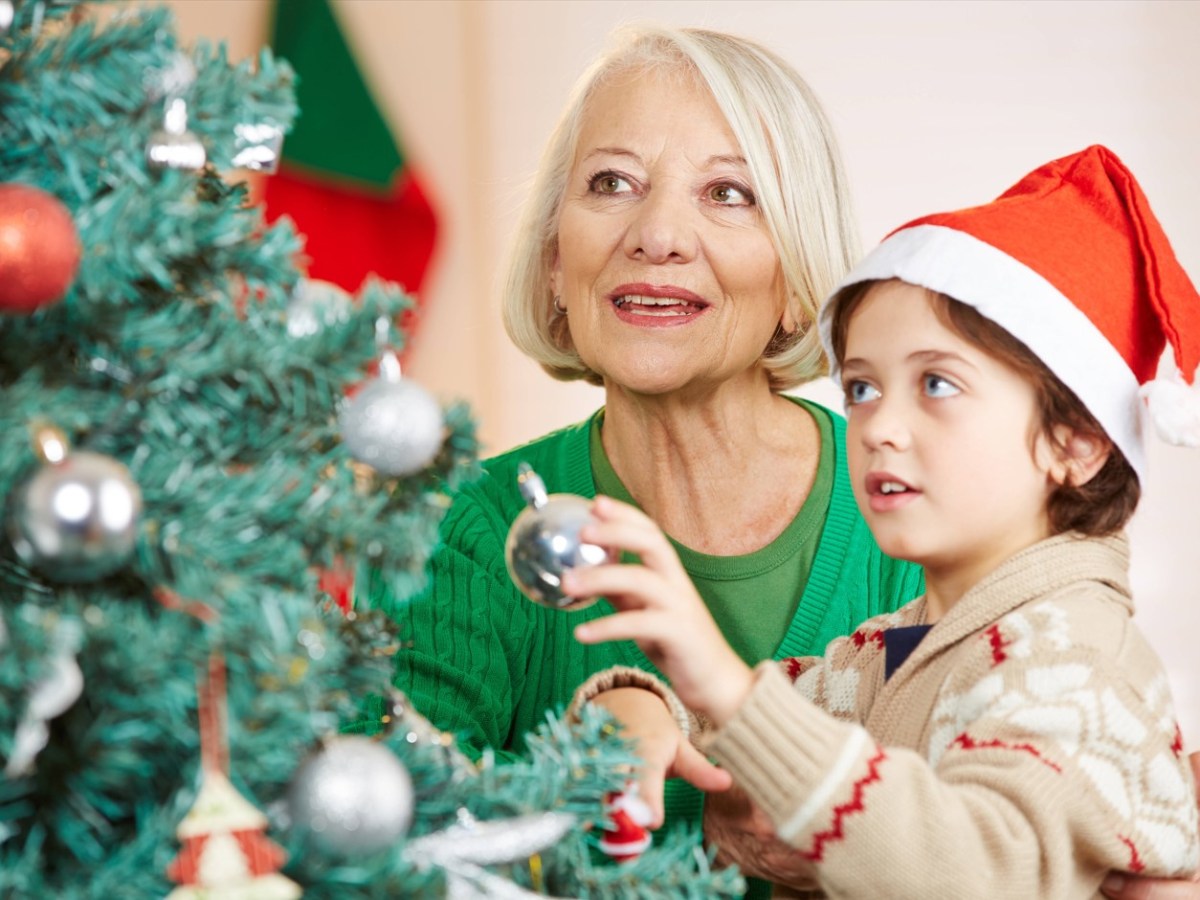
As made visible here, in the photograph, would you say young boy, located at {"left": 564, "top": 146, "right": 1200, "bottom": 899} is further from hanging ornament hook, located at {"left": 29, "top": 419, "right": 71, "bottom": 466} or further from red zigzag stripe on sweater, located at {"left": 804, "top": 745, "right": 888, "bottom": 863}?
hanging ornament hook, located at {"left": 29, "top": 419, "right": 71, "bottom": 466}

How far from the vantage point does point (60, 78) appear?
2.31ft

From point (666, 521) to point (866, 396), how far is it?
1.74ft

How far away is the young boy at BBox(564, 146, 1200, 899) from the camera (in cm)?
86

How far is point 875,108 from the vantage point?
3.01 meters

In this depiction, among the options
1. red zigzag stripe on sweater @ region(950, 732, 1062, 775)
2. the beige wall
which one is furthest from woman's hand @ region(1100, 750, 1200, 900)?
the beige wall

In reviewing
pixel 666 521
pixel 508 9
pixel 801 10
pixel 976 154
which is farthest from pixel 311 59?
pixel 666 521

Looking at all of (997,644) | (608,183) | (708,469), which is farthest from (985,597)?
(608,183)

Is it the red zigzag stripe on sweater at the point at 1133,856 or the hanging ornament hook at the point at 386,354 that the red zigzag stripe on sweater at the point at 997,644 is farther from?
the hanging ornament hook at the point at 386,354

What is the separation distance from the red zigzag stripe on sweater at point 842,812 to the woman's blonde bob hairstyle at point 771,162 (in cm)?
79

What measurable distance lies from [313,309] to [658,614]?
270 millimetres

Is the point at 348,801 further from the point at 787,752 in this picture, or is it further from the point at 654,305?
the point at 654,305

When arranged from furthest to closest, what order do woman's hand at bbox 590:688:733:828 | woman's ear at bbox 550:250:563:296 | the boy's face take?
woman's ear at bbox 550:250:563:296 < the boy's face < woman's hand at bbox 590:688:733:828

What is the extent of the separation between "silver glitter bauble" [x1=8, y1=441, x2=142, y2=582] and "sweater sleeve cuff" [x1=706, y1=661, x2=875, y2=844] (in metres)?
0.41

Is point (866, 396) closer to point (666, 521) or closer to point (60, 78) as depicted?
point (666, 521)
